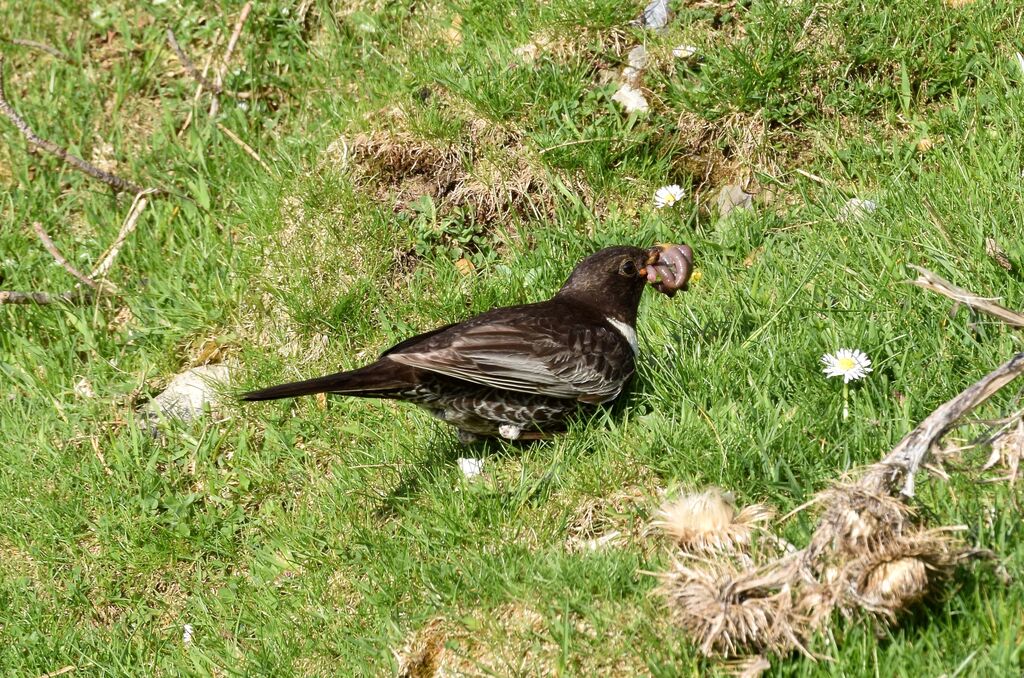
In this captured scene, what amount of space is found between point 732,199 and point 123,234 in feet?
11.0

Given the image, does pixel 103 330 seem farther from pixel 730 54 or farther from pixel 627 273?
pixel 730 54

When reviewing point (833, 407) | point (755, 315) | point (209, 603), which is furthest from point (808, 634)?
point (209, 603)

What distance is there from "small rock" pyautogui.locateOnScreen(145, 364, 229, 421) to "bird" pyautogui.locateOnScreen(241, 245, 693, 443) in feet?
4.30

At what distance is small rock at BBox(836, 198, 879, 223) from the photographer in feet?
17.2

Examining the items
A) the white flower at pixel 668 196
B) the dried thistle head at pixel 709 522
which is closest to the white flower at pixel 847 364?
the dried thistle head at pixel 709 522

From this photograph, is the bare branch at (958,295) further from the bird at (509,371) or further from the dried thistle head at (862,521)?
the bird at (509,371)

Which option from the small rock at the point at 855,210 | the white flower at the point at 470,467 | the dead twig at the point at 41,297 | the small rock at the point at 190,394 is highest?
the small rock at the point at 855,210

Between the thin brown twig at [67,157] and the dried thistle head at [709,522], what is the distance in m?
4.40

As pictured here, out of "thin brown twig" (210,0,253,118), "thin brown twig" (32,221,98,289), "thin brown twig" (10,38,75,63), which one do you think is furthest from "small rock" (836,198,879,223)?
"thin brown twig" (10,38,75,63)

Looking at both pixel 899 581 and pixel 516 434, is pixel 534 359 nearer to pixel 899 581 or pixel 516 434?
pixel 516 434

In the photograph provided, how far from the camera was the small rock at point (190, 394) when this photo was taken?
581cm

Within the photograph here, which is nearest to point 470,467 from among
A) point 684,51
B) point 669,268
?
point 669,268

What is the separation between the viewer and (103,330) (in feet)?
20.9

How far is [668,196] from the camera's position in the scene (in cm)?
589
